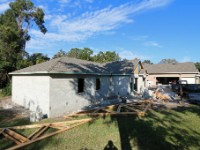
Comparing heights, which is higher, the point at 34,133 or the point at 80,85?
the point at 80,85

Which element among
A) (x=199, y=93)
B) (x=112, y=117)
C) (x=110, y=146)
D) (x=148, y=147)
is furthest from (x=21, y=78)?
(x=199, y=93)

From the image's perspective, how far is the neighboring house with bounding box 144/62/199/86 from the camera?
35703 millimetres

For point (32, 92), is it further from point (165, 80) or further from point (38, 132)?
point (165, 80)

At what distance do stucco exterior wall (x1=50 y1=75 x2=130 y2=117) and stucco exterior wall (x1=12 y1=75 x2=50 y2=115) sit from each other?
1.77ft

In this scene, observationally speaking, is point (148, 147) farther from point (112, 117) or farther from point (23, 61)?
point (23, 61)

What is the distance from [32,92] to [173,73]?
1284 inches

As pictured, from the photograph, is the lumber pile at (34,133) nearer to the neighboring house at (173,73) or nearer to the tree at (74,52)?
the neighboring house at (173,73)

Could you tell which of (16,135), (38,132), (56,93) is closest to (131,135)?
(38,132)

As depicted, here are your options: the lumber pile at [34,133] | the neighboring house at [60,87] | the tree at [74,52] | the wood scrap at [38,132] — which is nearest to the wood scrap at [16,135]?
the lumber pile at [34,133]

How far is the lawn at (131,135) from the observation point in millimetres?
6914

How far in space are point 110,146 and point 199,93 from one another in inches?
648

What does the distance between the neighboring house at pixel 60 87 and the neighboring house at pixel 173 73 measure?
2189cm

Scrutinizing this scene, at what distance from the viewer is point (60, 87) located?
1264 centimetres

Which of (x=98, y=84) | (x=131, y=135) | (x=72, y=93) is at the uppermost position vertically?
(x=98, y=84)
